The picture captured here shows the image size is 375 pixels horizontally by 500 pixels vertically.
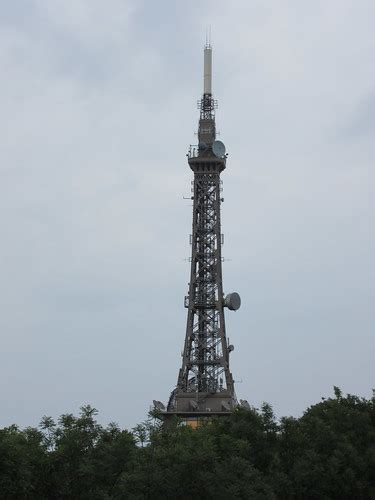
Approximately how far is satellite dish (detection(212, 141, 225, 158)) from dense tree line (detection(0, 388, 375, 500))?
5022 centimetres

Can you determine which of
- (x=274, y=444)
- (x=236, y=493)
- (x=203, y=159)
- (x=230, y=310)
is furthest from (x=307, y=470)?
(x=203, y=159)

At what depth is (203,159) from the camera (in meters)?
121

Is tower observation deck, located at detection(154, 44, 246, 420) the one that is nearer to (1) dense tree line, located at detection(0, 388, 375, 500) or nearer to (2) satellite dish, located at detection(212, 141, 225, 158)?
(2) satellite dish, located at detection(212, 141, 225, 158)

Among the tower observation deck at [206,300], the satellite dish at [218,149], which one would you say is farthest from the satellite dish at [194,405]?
the satellite dish at [218,149]

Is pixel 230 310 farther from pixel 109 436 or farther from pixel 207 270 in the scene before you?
pixel 109 436

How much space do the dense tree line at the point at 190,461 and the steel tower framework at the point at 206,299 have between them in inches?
1378

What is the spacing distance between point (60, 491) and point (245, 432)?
16.9m

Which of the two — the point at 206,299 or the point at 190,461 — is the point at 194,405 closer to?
the point at 206,299

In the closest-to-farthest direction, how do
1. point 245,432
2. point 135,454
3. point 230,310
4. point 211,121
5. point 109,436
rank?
point 135,454, point 109,436, point 245,432, point 230,310, point 211,121

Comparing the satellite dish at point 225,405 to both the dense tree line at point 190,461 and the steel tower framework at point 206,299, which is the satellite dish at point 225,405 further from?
the dense tree line at point 190,461

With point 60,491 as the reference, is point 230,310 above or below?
above

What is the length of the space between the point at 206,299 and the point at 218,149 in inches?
764

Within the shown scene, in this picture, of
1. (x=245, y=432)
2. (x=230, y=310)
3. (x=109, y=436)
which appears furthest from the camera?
(x=230, y=310)

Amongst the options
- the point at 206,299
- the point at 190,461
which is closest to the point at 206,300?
the point at 206,299
